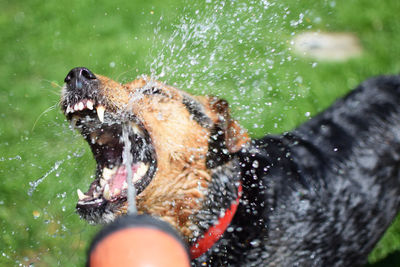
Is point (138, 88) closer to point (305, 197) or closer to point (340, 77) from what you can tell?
point (305, 197)

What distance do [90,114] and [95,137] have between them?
0.81 feet

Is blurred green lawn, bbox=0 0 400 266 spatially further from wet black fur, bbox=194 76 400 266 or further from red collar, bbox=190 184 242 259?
red collar, bbox=190 184 242 259

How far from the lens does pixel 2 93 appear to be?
5.44 metres

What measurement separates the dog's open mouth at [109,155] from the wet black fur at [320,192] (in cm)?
65

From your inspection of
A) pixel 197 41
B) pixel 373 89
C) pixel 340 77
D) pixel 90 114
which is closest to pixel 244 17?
pixel 197 41

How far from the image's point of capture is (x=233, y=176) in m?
2.57

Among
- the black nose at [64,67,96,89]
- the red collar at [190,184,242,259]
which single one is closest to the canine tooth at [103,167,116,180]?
the black nose at [64,67,96,89]

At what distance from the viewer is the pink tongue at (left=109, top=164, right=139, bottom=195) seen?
2.69 m

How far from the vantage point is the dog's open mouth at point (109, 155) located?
2.46 m

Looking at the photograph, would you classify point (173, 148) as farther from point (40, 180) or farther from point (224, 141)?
point (40, 180)

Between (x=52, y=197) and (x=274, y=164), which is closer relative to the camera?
(x=274, y=164)

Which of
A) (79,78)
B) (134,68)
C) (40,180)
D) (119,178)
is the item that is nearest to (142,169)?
(119,178)

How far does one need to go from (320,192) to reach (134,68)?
3411 millimetres

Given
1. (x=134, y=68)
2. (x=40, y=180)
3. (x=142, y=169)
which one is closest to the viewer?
(x=142, y=169)
